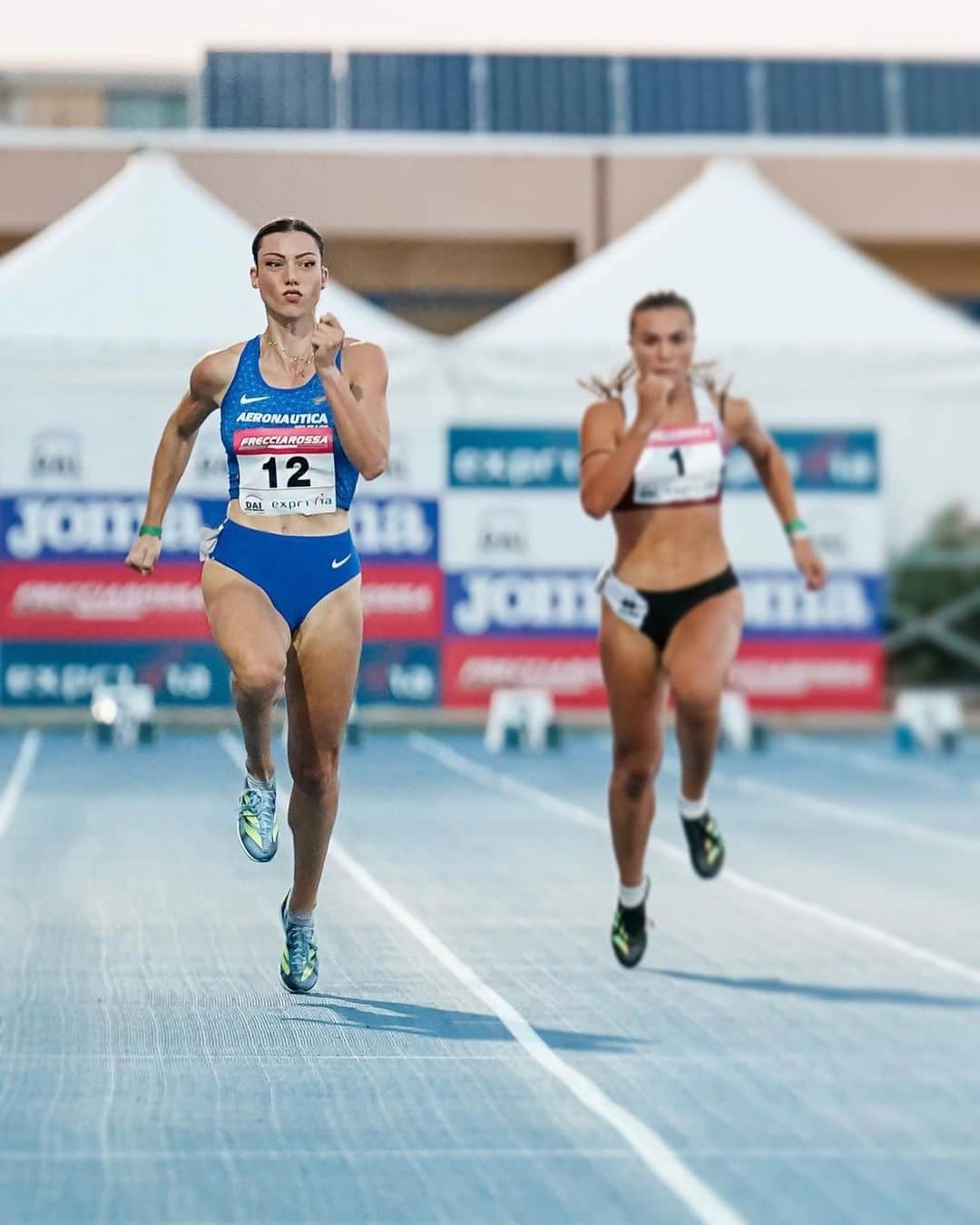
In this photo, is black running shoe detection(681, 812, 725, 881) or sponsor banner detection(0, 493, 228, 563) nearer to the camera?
black running shoe detection(681, 812, 725, 881)

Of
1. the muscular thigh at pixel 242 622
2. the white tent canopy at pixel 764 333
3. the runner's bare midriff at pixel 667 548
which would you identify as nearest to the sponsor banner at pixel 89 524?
the white tent canopy at pixel 764 333

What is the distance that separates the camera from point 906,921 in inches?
388

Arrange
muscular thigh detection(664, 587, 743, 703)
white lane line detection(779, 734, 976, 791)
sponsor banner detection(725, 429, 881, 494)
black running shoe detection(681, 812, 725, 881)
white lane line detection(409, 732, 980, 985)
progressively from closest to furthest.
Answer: muscular thigh detection(664, 587, 743, 703) < white lane line detection(409, 732, 980, 985) < black running shoe detection(681, 812, 725, 881) < white lane line detection(779, 734, 976, 791) < sponsor banner detection(725, 429, 881, 494)

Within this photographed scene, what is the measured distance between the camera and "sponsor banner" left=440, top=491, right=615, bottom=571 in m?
22.5

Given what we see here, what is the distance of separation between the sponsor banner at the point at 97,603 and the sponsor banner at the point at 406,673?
1522 mm

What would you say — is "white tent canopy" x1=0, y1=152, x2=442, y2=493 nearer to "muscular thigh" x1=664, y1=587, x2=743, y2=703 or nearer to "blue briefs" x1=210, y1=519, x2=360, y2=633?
"muscular thigh" x1=664, y1=587, x2=743, y2=703

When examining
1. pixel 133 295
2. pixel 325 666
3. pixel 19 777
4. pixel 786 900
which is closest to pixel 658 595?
pixel 325 666

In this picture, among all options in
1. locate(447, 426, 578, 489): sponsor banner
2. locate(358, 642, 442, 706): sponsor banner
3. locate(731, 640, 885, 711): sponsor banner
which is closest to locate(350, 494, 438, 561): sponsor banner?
locate(447, 426, 578, 489): sponsor banner

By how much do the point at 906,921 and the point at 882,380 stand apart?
13536 millimetres

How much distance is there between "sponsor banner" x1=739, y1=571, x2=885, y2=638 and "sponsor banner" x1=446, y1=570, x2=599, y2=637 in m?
1.50

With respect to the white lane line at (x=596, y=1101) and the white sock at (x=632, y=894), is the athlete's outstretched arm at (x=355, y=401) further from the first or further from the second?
the white sock at (x=632, y=894)

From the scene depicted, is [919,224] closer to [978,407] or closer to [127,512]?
[978,407]

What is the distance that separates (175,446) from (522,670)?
15.2 meters

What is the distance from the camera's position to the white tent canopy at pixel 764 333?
2245cm
